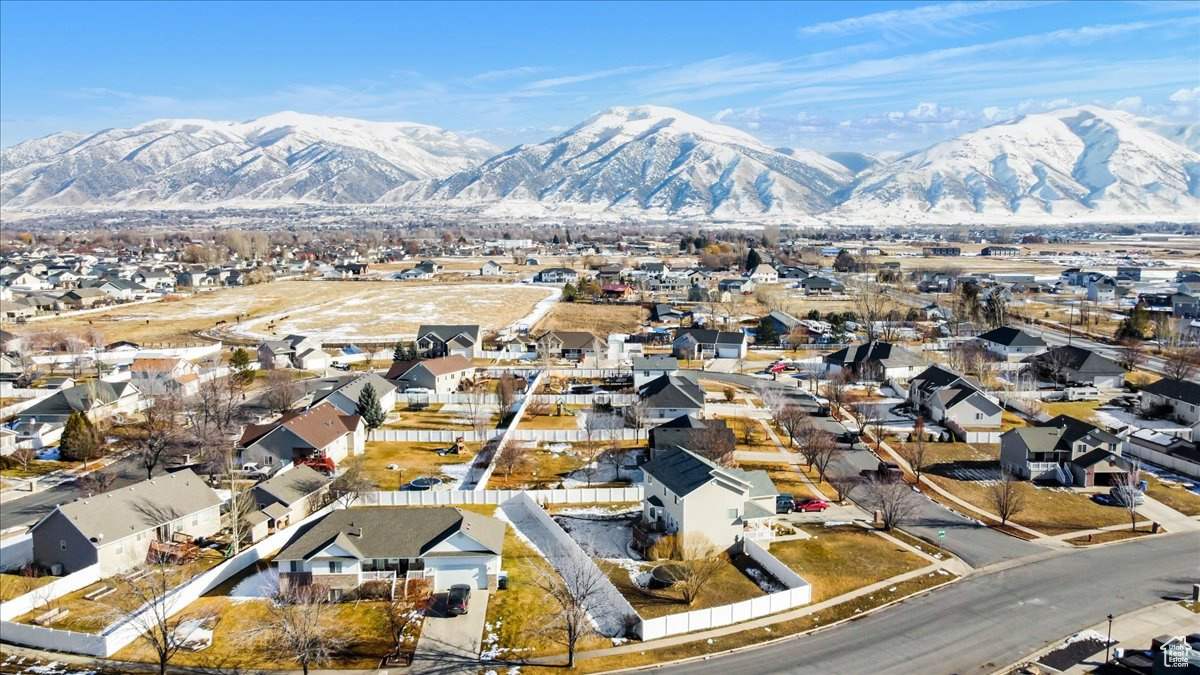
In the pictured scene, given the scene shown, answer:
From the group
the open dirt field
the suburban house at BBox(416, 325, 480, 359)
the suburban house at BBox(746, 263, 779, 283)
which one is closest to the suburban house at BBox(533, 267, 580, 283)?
the open dirt field

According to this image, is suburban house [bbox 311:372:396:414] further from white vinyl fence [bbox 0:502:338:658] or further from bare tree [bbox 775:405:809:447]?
bare tree [bbox 775:405:809:447]

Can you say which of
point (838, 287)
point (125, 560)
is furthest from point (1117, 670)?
point (838, 287)

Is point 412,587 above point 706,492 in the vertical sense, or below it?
below

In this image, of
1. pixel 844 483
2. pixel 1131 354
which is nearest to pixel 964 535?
pixel 844 483

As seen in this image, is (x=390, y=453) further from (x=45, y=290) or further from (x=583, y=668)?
(x=45, y=290)

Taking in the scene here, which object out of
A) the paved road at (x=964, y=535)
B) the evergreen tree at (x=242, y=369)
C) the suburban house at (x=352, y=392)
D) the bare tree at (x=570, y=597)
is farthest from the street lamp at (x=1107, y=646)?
the evergreen tree at (x=242, y=369)

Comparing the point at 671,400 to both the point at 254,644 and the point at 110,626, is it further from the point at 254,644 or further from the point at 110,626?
the point at 110,626
